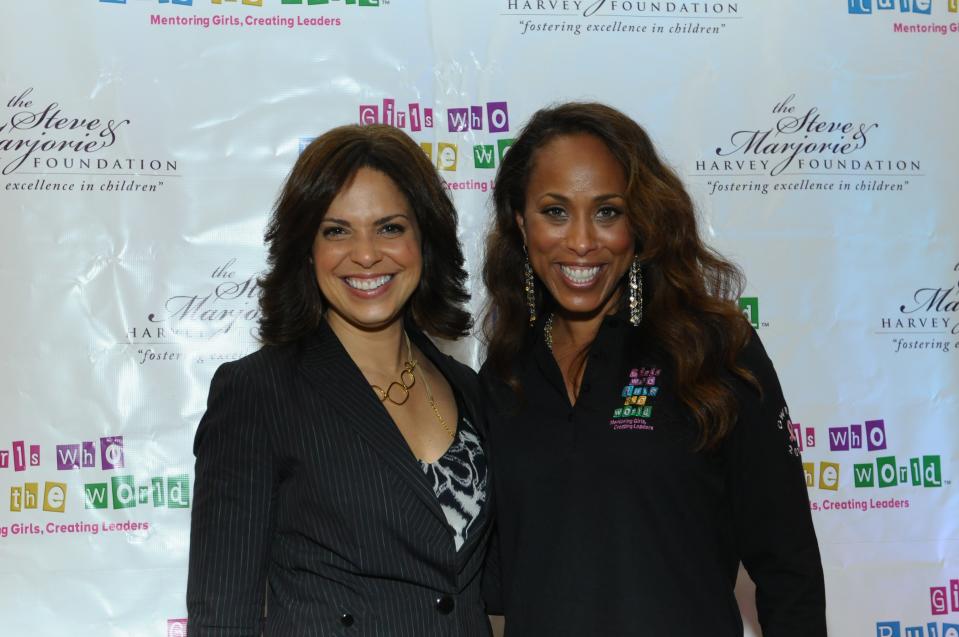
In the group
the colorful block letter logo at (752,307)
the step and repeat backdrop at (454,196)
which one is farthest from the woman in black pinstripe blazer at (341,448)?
the colorful block letter logo at (752,307)

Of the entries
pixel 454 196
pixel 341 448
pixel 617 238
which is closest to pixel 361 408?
pixel 341 448

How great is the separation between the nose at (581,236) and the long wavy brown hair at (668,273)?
94 mm

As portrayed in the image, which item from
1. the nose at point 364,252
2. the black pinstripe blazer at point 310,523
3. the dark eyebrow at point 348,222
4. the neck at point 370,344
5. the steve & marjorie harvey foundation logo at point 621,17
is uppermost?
the steve & marjorie harvey foundation logo at point 621,17

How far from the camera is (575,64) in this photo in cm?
299

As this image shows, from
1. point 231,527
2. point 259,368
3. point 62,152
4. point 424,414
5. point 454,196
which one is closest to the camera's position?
point 231,527

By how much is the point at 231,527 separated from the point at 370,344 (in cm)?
54

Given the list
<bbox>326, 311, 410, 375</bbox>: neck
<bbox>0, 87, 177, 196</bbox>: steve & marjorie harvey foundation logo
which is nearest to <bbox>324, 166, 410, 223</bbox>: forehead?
<bbox>326, 311, 410, 375</bbox>: neck

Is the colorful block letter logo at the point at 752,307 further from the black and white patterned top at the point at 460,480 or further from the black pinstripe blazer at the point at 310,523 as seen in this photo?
the black pinstripe blazer at the point at 310,523

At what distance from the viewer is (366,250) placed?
2.00m

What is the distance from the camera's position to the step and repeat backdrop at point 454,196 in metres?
2.79

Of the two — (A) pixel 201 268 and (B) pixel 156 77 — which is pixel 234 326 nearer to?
(A) pixel 201 268

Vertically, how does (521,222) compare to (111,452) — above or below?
above

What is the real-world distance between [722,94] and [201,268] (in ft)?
5.63

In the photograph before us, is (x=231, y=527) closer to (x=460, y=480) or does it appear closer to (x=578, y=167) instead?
(x=460, y=480)
